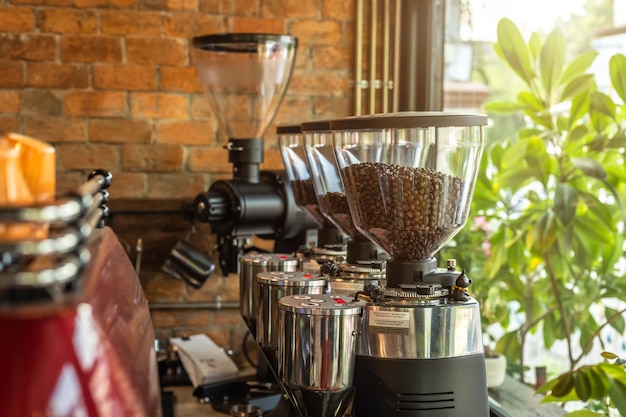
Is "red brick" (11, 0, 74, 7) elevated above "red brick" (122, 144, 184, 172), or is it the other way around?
"red brick" (11, 0, 74, 7)

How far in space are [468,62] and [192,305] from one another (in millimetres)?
1206

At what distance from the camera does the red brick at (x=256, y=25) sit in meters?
2.78

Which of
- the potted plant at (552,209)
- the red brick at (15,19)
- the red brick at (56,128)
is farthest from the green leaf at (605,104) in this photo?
the red brick at (15,19)

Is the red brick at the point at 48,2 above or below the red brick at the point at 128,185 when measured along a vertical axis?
above

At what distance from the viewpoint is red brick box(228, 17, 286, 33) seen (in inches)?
110

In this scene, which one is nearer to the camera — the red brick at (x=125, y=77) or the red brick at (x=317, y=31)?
the red brick at (x=125, y=77)

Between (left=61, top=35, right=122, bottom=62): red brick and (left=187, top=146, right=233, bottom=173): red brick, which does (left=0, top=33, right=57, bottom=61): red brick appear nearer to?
(left=61, top=35, right=122, bottom=62): red brick

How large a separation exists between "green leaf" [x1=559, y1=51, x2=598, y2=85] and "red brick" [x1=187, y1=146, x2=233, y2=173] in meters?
1.09

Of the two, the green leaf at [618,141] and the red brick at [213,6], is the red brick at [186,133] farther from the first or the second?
the green leaf at [618,141]

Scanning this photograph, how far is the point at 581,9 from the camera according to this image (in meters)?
2.60

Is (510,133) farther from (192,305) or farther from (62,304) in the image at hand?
(62,304)

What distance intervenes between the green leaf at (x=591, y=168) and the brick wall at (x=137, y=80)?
0.94 m

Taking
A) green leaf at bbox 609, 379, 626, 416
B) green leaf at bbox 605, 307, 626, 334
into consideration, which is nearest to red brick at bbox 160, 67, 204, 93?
green leaf at bbox 605, 307, 626, 334

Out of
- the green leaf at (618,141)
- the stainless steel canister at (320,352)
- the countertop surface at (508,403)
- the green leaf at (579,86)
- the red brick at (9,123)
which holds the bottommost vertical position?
the countertop surface at (508,403)
